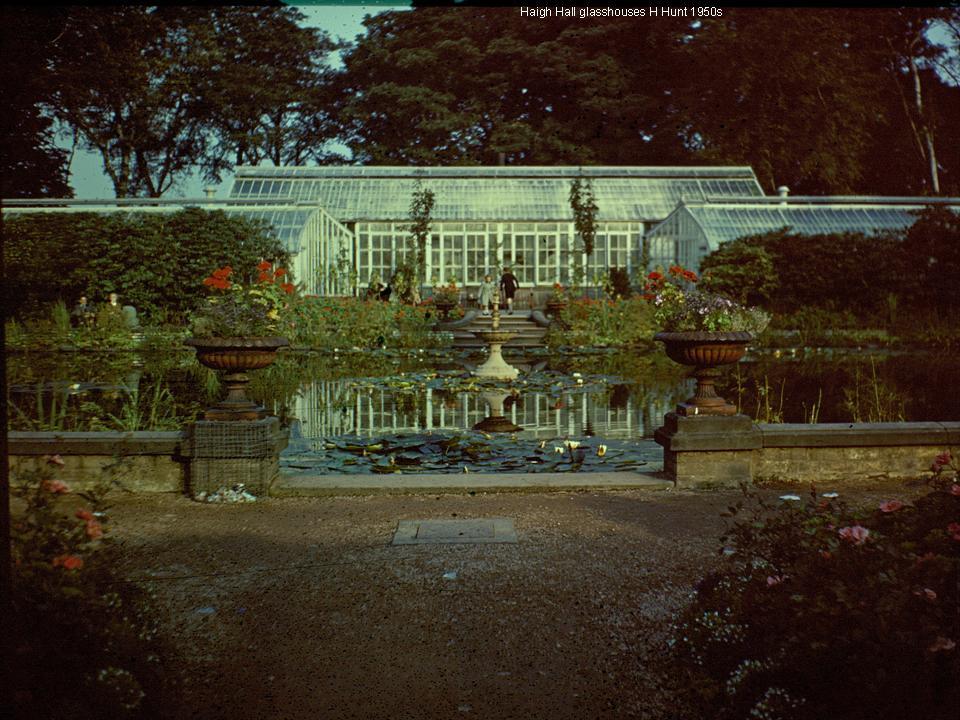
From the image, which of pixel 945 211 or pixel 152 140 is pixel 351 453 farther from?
pixel 152 140

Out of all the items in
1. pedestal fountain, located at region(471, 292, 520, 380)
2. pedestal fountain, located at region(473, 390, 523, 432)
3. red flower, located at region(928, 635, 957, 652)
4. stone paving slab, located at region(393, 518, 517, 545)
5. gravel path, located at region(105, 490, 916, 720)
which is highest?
pedestal fountain, located at region(471, 292, 520, 380)

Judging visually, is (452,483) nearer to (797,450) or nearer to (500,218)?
(797,450)

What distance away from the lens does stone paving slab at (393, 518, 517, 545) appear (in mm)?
5203

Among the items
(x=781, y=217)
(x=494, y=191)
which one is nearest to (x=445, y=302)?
(x=494, y=191)

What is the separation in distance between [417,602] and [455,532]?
1.18m

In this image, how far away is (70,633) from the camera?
2.69m

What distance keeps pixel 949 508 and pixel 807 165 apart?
3362 centimetres

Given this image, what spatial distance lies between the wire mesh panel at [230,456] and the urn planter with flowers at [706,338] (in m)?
2.98

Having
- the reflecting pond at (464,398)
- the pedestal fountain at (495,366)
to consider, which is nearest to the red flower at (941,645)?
the reflecting pond at (464,398)

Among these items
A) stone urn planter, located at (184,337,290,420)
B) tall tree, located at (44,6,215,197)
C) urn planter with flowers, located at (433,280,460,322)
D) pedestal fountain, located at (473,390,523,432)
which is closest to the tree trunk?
urn planter with flowers, located at (433,280,460,322)

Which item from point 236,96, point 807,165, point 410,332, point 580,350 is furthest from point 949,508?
point 236,96

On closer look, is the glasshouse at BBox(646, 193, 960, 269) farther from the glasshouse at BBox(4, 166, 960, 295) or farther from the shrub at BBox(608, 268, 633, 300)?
the shrub at BBox(608, 268, 633, 300)

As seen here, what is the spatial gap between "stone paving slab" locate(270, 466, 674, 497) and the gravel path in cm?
16

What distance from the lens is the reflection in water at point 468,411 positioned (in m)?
9.62
